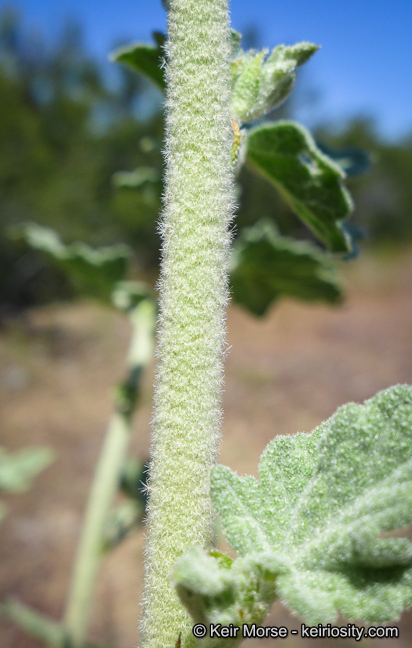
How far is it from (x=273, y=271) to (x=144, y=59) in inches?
36.5

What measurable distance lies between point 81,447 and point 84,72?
52.8ft

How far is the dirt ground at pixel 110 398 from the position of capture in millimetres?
5371

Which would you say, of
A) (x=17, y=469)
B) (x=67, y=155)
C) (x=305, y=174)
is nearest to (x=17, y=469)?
(x=17, y=469)

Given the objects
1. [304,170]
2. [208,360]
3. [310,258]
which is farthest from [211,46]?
[310,258]

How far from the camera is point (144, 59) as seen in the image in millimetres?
1218

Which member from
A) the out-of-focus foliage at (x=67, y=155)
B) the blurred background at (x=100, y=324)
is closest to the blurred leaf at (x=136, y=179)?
the blurred background at (x=100, y=324)

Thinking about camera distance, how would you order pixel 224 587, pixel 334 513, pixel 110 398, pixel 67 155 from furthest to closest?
pixel 67 155 → pixel 110 398 → pixel 334 513 → pixel 224 587

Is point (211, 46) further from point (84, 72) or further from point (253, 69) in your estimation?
point (84, 72)

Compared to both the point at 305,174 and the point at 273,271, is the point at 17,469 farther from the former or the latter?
the point at 305,174

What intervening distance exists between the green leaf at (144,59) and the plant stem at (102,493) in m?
0.93

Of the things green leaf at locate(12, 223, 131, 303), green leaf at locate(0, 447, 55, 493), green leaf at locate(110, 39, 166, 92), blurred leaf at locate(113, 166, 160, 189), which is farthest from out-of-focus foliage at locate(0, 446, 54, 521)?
green leaf at locate(110, 39, 166, 92)

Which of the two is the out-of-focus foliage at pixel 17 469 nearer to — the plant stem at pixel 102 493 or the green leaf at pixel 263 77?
the plant stem at pixel 102 493

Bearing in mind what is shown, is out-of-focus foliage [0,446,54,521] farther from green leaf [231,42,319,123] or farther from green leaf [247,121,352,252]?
green leaf [231,42,319,123]

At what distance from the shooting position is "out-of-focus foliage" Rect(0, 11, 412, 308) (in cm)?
1446
